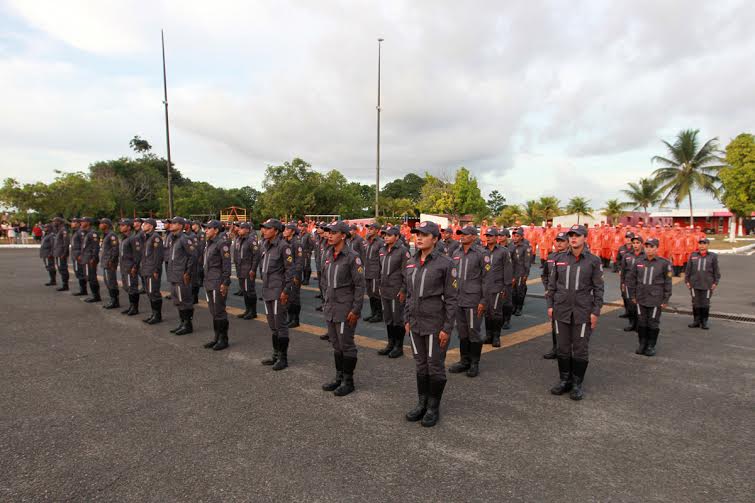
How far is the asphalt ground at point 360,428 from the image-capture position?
3.18 meters

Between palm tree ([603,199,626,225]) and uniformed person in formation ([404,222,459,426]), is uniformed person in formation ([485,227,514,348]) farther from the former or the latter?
palm tree ([603,199,626,225])

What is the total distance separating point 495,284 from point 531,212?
1656 inches

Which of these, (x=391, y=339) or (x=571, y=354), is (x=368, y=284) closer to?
(x=391, y=339)

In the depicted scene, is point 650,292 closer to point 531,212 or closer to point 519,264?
Result: point 519,264

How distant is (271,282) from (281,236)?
0.83 m

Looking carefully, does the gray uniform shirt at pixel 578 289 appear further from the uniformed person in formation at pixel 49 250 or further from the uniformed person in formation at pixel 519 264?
the uniformed person in formation at pixel 49 250

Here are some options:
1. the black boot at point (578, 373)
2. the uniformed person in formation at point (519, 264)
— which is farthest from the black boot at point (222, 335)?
the uniformed person in formation at point (519, 264)

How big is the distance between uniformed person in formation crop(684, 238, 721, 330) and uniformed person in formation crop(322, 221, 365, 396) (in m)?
7.25

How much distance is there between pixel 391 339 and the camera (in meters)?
6.61

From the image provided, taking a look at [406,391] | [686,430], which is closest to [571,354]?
[686,430]

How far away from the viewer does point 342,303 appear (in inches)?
201

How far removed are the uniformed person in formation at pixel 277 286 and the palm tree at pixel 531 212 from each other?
4212 centimetres

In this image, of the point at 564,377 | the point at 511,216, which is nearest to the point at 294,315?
the point at 564,377

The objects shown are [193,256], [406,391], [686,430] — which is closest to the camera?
[686,430]
